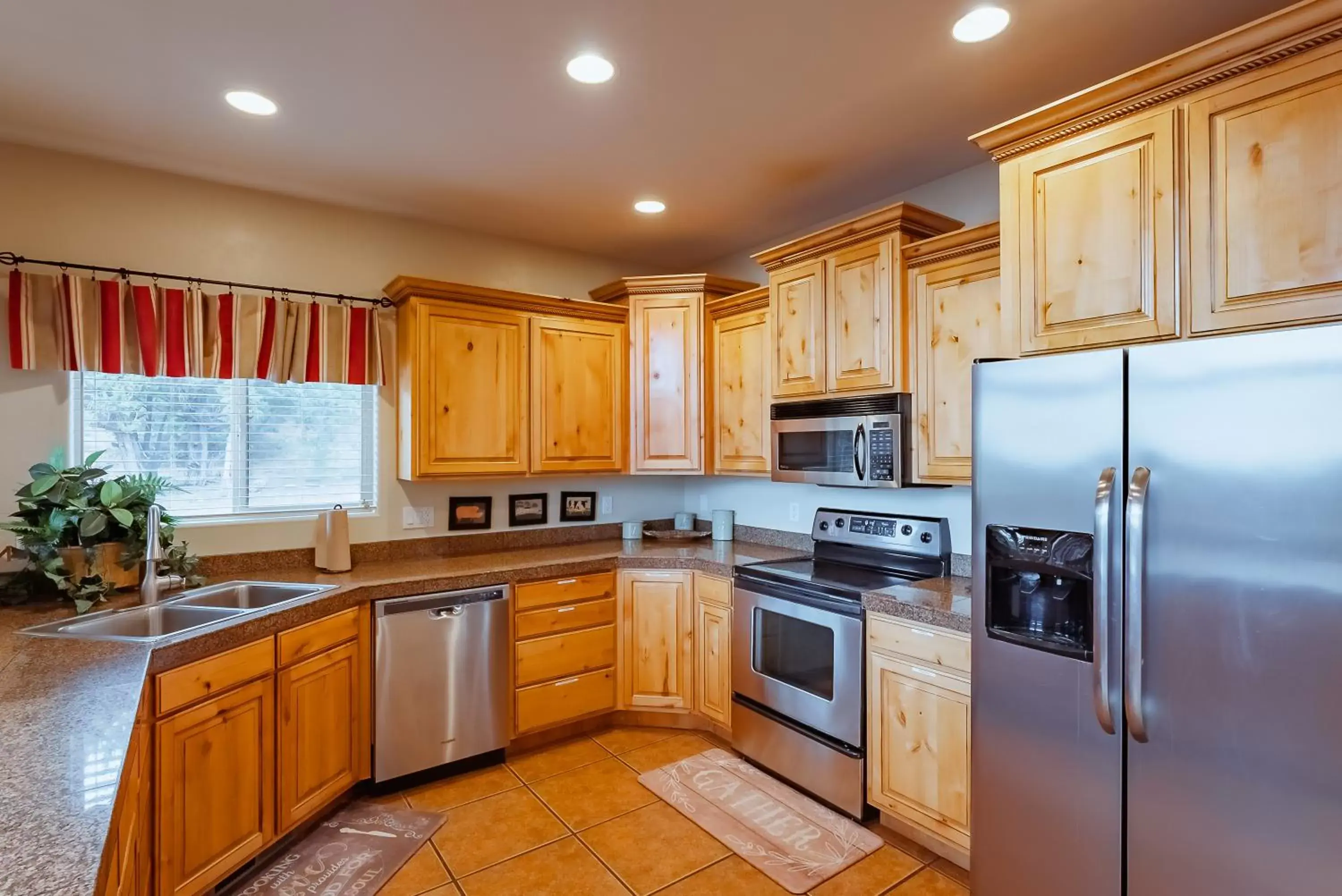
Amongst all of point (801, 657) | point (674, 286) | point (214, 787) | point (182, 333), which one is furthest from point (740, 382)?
point (214, 787)

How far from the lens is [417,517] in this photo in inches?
138

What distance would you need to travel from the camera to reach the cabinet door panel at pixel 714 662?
3.23 meters

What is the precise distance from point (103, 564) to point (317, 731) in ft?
3.17

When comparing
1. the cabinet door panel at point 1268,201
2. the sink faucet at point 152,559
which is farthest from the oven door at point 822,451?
the sink faucet at point 152,559

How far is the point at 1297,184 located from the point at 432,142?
2664 millimetres

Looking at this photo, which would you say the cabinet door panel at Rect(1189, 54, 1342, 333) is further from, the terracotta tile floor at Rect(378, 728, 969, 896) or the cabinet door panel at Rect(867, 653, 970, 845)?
the terracotta tile floor at Rect(378, 728, 969, 896)

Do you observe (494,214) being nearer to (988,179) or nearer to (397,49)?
(397,49)

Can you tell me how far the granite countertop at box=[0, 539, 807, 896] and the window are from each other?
0.37 m

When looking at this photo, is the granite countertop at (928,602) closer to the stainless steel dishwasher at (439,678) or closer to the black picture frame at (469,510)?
the stainless steel dishwasher at (439,678)

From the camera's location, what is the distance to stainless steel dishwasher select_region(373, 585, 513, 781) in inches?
111

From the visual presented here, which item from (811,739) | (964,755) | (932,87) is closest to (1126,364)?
(932,87)

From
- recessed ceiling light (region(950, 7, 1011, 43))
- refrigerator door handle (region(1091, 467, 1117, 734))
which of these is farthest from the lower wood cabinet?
recessed ceiling light (region(950, 7, 1011, 43))

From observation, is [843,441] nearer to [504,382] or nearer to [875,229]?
[875,229]

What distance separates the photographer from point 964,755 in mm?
2217
